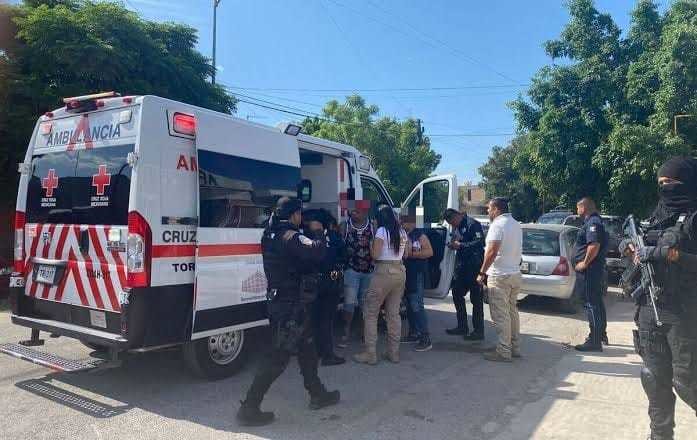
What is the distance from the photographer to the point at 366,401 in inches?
176

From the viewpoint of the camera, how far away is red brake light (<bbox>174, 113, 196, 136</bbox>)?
4414 mm

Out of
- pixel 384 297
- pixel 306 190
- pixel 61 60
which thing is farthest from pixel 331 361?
pixel 61 60

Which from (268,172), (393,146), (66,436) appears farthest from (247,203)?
(393,146)

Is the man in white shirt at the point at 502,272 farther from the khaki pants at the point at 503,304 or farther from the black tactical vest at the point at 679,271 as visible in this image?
the black tactical vest at the point at 679,271

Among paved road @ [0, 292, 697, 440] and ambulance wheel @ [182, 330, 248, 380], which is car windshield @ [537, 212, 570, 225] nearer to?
paved road @ [0, 292, 697, 440]

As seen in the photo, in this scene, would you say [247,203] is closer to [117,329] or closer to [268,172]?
[268,172]

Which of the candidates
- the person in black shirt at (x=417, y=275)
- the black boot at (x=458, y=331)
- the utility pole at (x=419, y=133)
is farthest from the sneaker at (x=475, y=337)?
the utility pole at (x=419, y=133)

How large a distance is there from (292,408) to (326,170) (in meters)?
3.54

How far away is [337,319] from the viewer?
285 inches

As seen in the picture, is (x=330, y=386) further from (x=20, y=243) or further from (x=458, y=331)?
(x=20, y=243)

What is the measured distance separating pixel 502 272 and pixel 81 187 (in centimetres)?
441

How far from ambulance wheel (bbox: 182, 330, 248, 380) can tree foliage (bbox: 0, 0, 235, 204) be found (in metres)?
7.38

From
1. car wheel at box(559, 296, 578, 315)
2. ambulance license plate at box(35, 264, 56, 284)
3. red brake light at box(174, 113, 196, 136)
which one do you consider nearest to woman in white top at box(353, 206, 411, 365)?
red brake light at box(174, 113, 196, 136)

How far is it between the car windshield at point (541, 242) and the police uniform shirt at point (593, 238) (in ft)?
7.08
